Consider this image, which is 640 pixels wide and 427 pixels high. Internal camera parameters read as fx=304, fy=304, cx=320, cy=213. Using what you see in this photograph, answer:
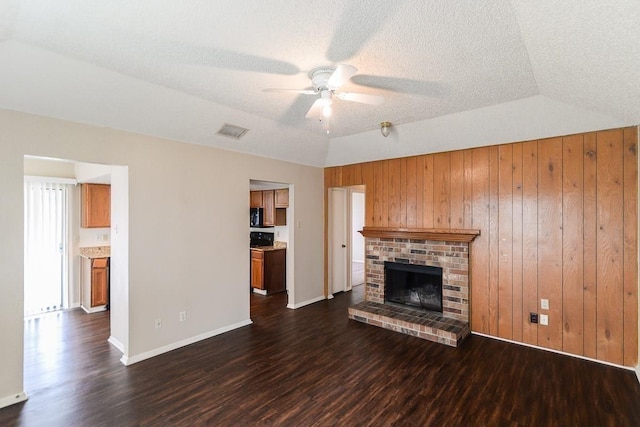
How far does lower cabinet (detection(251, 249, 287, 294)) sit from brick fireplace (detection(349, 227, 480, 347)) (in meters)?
2.08

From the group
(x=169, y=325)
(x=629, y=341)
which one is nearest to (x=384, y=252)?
(x=629, y=341)

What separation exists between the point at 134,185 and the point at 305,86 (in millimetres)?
2146

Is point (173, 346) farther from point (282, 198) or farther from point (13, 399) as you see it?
point (282, 198)

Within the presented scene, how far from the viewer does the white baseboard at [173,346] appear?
→ 3262 millimetres

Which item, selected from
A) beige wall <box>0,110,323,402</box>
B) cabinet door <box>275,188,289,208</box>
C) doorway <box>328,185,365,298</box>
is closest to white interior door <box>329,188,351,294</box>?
doorway <box>328,185,365,298</box>

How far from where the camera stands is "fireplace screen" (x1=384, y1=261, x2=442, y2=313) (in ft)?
14.7

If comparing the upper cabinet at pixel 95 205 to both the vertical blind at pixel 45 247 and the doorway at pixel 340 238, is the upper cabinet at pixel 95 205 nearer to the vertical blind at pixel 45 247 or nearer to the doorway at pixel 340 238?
the vertical blind at pixel 45 247

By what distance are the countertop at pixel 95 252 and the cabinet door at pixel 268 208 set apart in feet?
9.43

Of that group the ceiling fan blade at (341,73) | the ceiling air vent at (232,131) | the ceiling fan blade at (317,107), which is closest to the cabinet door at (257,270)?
the ceiling air vent at (232,131)

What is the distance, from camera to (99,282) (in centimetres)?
505

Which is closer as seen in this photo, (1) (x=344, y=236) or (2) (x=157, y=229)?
(2) (x=157, y=229)

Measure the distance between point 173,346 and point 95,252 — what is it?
2.81 meters

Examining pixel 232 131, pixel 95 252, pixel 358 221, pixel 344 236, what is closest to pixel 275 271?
pixel 344 236

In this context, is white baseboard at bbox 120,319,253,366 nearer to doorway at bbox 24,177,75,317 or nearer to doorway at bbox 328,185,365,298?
doorway at bbox 328,185,365,298
